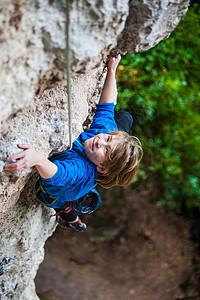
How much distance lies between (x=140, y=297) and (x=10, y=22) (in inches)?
147

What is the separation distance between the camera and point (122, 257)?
382 cm

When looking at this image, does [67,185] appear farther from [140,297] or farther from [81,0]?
[140,297]

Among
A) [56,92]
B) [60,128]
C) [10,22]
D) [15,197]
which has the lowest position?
[15,197]

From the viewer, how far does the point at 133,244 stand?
3.86 m

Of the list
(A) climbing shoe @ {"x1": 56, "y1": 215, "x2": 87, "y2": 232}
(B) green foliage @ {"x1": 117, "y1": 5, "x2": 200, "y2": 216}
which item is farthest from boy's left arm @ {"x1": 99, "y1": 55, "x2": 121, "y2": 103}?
(B) green foliage @ {"x1": 117, "y1": 5, "x2": 200, "y2": 216}

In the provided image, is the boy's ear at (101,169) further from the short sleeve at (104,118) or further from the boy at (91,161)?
the short sleeve at (104,118)

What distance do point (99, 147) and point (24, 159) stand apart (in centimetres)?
36

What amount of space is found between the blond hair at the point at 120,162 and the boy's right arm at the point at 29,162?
11.3 inches

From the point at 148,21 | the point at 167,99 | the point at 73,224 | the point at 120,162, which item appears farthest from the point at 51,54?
the point at 167,99

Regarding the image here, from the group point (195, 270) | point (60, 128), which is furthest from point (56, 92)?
point (195, 270)

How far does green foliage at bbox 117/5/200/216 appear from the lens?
8.97 ft

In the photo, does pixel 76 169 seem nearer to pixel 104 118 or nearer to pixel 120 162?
pixel 120 162

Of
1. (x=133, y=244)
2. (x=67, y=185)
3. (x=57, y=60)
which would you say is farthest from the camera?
(x=133, y=244)

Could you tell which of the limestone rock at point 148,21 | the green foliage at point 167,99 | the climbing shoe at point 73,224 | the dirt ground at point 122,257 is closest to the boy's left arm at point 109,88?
the limestone rock at point 148,21
